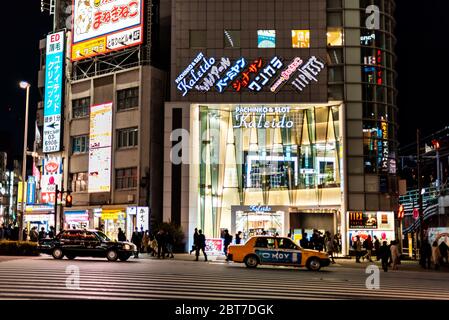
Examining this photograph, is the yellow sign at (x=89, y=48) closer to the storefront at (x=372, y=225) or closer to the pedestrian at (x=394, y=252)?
the storefront at (x=372, y=225)

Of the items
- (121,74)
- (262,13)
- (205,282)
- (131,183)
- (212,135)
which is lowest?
(205,282)

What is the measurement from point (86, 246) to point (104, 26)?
83.4 feet

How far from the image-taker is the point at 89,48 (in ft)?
165

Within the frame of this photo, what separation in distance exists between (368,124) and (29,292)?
Answer: 3488 cm

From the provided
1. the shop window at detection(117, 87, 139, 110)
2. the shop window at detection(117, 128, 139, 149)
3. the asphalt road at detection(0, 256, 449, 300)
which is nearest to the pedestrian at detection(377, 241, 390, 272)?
the asphalt road at detection(0, 256, 449, 300)

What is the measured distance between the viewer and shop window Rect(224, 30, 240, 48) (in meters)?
45.7

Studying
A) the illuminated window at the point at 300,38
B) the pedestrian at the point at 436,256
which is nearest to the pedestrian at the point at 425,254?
the pedestrian at the point at 436,256

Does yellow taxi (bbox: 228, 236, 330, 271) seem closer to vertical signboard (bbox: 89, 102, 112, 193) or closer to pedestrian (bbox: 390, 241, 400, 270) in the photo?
pedestrian (bbox: 390, 241, 400, 270)

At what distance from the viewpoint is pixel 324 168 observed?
46281 mm

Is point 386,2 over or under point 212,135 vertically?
over

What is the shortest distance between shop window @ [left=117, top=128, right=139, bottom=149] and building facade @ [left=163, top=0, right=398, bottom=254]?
350 centimetres

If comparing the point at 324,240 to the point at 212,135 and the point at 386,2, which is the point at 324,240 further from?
the point at 386,2

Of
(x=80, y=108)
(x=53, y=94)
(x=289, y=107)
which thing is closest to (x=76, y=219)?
(x=80, y=108)
